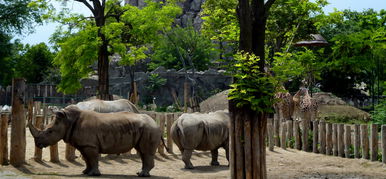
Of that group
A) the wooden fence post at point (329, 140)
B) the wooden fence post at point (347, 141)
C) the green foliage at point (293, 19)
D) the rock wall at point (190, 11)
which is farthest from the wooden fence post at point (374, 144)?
the rock wall at point (190, 11)

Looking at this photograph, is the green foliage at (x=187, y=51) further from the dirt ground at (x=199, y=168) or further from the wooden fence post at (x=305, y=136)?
the dirt ground at (x=199, y=168)

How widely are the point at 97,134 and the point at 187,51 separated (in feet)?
164

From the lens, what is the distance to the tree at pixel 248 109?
8281 mm

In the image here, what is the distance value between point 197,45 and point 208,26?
99.6 ft

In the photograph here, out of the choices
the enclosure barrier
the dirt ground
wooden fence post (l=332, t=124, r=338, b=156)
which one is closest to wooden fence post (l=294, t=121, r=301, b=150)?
the enclosure barrier

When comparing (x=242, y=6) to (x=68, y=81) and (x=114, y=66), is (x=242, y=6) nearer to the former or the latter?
(x=68, y=81)

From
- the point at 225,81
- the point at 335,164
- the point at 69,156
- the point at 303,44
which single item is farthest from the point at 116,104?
the point at 225,81

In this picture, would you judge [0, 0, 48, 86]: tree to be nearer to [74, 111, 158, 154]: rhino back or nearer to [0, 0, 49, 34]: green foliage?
[0, 0, 49, 34]: green foliage

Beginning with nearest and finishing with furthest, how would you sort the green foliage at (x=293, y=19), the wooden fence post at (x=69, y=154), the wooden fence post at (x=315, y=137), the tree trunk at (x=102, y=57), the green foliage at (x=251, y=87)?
the green foliage at (x=251, y=87) < the wooden fence post at (x=69, y=154) < the wooden fence post at (x=315, y=137) < the tree trunk at (x=102, y=57) < the green foliage at (x=293, y=19)

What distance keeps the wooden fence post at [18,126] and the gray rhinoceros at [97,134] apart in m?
1.26

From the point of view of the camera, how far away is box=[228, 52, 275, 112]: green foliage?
26.9ft

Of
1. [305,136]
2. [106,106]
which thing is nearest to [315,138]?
[305,136]

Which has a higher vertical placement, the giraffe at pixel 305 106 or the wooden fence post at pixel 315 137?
the giraffe at pixel 305 106

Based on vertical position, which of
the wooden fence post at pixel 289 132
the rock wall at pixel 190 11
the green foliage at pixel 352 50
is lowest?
the wooden fence post at pixel 289 132
